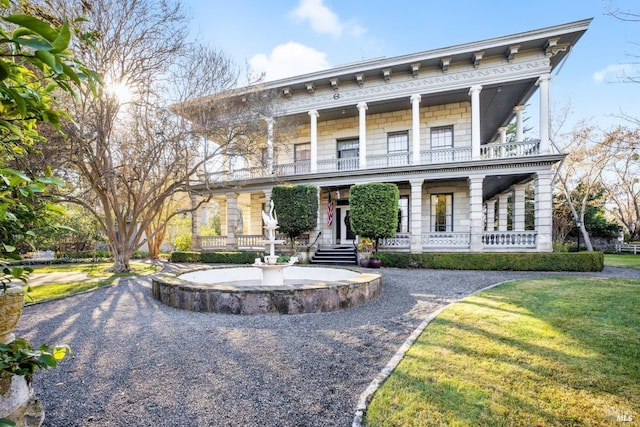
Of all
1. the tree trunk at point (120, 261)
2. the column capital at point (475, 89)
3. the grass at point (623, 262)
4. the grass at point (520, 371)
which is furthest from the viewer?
the grass at point (623, 262)

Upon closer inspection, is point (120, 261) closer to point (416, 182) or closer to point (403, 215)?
point (416, 182)

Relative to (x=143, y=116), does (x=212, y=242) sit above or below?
below

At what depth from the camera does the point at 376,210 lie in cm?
1478

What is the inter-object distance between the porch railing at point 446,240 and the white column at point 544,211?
2.87m

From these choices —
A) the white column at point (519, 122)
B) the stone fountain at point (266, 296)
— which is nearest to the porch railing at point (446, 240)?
the white column at point (519, 122)

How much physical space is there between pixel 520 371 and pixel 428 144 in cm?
1518

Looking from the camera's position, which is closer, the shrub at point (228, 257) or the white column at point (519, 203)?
the white column at point (519, 203)

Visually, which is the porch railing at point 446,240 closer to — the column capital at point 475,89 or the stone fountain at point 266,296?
the column capital at point 475,89

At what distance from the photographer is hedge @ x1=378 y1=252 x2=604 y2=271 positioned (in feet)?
39.4

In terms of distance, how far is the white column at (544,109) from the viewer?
43.9ft

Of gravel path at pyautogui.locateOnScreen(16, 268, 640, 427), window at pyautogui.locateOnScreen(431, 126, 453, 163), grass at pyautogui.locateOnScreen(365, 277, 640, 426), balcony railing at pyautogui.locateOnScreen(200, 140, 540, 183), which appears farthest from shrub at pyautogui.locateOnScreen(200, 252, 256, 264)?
grass at pyautogui.locateOnScreen(365, 277, 640, 426)

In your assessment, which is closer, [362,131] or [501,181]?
[362,131]

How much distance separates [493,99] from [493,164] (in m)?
4.66

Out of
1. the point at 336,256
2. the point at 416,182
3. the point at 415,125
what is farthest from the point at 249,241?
the point at 415,125
